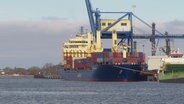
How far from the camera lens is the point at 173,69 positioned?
110 m

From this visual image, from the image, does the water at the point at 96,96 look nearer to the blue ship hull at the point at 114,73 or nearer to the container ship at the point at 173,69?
the container ship at the point at 173,69

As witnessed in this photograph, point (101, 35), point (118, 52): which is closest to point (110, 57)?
point (118, 52)

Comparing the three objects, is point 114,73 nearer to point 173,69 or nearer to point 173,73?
point 173,69

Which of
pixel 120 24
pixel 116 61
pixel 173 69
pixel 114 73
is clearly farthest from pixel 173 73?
pixel 120 24

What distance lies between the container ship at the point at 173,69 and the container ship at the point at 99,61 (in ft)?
38.0

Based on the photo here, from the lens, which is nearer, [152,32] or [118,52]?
[118,52]

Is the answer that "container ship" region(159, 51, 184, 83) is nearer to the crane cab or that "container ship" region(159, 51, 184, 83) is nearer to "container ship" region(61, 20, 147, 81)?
"container ship" region(61, 20, 147, 81)

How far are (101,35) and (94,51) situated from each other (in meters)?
6.26

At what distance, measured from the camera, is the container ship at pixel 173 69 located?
109 meters

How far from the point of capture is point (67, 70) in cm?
14212

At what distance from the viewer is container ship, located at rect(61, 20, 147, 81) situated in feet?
412

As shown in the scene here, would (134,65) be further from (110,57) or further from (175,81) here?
(175,81)

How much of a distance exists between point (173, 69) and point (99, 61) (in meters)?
18.1

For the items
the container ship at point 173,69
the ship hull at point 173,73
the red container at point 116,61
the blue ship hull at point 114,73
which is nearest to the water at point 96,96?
the ship hull at point 173,73
